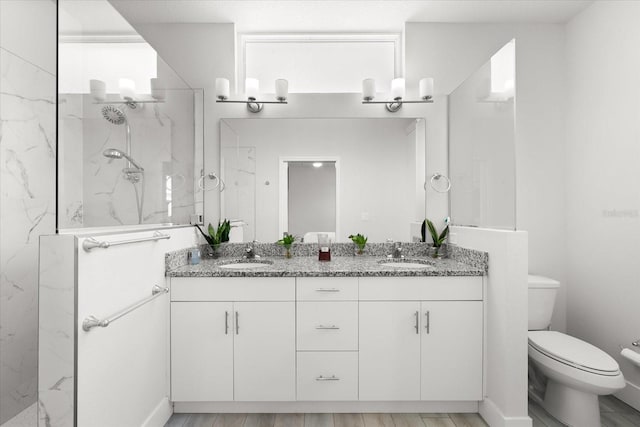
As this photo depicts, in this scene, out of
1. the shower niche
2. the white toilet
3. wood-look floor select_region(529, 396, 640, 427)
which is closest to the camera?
the shower niche

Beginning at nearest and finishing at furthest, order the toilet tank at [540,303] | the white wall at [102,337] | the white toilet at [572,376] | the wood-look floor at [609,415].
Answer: the white wall at [102,337]
the white toilet at [572,376]
the wood-look floor at [609,415]
the toilet tank at [540,303]

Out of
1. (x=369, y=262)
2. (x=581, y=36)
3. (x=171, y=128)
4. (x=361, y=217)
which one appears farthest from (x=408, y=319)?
(x=581, y=36)

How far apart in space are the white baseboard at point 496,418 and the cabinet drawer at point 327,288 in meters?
0.91

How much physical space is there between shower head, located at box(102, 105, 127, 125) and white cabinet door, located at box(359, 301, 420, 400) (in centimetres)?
156

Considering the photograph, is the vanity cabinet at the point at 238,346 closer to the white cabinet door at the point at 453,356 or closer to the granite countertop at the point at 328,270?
the granite countertop at the point at 328,270

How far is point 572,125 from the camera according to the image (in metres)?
2.52

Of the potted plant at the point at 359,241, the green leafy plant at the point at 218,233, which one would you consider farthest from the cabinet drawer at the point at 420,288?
the green leafy plant at the point at 218,233

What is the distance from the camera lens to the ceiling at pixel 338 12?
232 cm

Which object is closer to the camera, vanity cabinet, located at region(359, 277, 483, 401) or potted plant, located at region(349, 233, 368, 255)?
vanity cabinet, located at region(359, 277, 483, 401)

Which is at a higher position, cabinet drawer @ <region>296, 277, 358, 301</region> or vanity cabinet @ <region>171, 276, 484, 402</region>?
cabinet drawer @ <region>296, 277, 358, 301</region>

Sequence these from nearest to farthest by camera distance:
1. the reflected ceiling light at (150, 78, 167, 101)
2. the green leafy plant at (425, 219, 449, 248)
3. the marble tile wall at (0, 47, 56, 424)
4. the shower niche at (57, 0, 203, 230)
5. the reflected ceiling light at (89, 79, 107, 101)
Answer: the shower niche at (57, 0, 203, 230), the reflected ceiling light at (89, 79, 107, 101), the marble tile wall at (0, 47, 56, 424), the reflected ceiling light at (150, 78, 167, 101), the green leafy plant at (425, 219, 449, 248)

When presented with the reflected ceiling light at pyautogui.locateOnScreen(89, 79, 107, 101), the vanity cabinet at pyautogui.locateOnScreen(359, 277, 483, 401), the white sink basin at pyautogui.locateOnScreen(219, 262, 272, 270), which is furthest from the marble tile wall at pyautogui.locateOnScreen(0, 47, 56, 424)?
the vanity cabinet at pyautogui.locateOnScreen(359, 277, 483, 401)

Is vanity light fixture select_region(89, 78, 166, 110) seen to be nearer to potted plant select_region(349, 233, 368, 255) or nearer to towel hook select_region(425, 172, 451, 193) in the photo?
potted plant select_region(349, 233, 368, 255)

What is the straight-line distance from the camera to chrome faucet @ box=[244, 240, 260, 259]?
2459 mm
